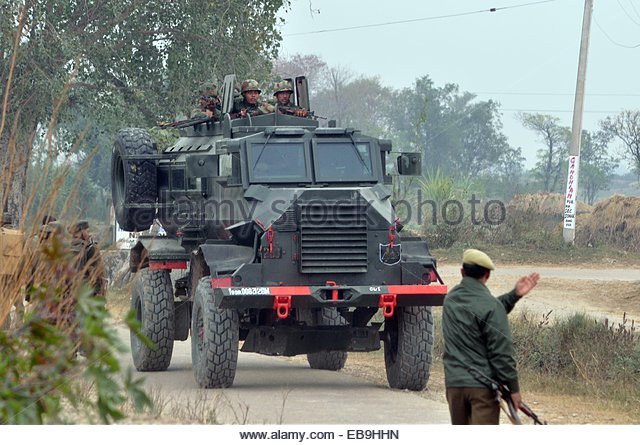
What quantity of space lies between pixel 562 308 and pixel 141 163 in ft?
25.1

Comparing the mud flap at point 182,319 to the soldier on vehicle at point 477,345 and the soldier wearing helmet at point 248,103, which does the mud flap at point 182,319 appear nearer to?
the soldier wearing helmet at point 248,103

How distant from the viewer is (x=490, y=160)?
88625 mm

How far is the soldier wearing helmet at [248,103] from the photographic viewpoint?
50.8ft

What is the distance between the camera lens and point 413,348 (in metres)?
13.1

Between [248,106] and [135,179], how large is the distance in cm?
156

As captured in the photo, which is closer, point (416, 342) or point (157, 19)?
point (416, 342)

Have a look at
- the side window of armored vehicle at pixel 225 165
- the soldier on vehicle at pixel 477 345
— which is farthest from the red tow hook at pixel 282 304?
the soldier on vehicle at pixel 477 345

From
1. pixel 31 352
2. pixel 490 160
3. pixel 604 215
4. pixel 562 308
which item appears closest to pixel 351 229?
pixel 31 352

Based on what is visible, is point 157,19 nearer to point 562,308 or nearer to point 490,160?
point 562,308

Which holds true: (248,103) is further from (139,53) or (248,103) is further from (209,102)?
(139,53)

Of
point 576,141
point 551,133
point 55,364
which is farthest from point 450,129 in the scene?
point 55,364

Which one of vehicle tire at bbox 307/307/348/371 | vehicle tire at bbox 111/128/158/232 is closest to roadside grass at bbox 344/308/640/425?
vehicle tire at bbox 307/307/348/371

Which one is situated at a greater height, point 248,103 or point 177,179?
point 248,103

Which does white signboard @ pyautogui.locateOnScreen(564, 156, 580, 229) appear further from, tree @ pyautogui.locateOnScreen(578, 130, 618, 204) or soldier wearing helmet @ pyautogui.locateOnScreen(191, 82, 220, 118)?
tree @ pyautogui.locateOnScreen(578, 130, 618, 204)
